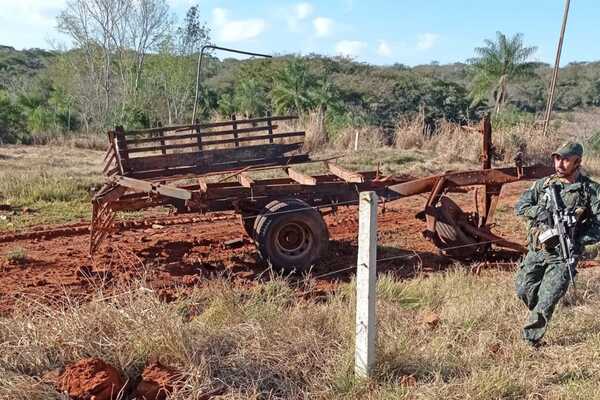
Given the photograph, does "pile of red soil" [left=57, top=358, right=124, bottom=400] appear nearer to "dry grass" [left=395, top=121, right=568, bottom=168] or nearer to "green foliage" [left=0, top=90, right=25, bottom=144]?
"dry grass" [left=395, top=121, right=568, bottom=168]

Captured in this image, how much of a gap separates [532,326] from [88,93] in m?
28.8

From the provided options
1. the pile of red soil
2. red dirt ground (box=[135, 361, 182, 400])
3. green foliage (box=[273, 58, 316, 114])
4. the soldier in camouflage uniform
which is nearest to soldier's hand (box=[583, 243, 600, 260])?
the soldier in camouflage uniform

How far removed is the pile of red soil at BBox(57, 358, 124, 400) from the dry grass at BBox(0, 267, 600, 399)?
0.33ft

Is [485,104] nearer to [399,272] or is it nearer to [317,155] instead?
[317,155]

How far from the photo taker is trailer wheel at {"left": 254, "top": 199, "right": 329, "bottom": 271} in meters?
6.76

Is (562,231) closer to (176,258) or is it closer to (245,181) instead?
(245,181)

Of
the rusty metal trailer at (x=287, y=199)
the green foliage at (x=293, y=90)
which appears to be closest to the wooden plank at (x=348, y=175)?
the rusty metal trailer at (x=287, y=199)

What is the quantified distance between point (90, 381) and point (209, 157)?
5.09m

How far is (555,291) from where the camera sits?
4555mm

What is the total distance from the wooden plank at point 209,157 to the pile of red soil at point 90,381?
4.54 meters

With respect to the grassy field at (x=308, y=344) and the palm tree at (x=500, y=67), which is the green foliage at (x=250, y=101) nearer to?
the palm tree at (x=500, y=67)

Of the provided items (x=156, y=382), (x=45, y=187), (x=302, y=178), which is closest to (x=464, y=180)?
(x=302, y=178)

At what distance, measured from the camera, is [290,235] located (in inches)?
276

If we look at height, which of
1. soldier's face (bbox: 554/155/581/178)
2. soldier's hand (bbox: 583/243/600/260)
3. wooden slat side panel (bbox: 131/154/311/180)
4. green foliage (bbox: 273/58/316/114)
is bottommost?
soldier's hand (bbox: 583/243/600/260)
